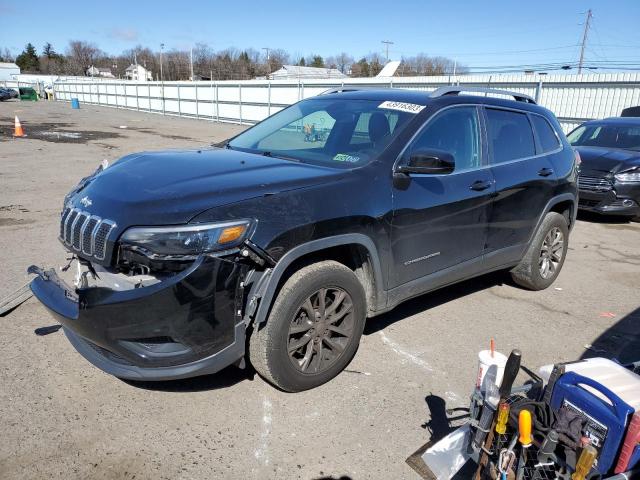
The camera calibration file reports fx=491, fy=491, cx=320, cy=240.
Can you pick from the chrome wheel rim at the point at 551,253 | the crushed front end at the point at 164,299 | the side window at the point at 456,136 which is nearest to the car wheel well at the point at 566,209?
the chrome wheel rim at the point at 551,253

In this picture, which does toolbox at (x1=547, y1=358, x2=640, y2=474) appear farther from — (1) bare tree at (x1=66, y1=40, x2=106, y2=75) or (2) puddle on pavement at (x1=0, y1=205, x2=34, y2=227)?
(1) bare tree at (x1=66, y1=40, x2=106, y2=75)

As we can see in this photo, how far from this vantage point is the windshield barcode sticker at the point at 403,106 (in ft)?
12.2

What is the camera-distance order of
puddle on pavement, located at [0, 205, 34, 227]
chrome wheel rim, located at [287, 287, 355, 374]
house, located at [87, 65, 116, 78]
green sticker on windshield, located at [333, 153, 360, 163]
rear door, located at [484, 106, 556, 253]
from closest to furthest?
chrome wheel rim, located at [287, 287, 355, 374] < green sticker on windshield, located at [333, 153, 360, 163] < rear door, located at [484, 106, 556, 253] < puddle on pavement, located at [0, 205, 34, 227] < house, located at [87, 65, 116, 78]

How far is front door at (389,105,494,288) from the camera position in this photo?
346 cm

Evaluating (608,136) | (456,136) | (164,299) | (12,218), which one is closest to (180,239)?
(164,299)

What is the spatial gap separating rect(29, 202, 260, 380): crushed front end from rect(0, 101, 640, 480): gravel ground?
1.35 feet

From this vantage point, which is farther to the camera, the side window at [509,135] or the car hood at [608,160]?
the car hood at [608,160]

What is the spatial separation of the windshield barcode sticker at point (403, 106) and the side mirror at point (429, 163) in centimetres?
47

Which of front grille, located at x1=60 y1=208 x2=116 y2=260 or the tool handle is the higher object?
front grille, located at x1=60 y1=208 x2=116 y2=260

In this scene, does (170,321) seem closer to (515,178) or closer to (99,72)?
(515,178)

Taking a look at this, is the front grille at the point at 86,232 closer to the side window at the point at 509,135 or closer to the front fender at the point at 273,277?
the front fender at the point at 273,277

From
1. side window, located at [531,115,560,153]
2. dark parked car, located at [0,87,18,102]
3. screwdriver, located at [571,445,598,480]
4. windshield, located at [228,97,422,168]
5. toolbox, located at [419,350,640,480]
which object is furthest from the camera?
dark parked car, located at [0,87,18,102]

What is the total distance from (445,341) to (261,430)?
6.00ft

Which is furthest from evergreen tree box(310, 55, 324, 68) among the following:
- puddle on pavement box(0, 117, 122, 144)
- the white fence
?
puddle on pavement box(0, 117, 122, 144)
